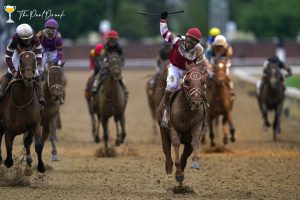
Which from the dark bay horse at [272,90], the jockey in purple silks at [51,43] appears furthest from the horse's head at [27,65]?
the dark bay horse at [272,90]

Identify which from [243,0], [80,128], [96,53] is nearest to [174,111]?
[96,53]

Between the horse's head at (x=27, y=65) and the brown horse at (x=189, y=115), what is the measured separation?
6.47 ft

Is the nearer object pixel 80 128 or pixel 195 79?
pixel 195 79

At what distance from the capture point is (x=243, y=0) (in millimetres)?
97250

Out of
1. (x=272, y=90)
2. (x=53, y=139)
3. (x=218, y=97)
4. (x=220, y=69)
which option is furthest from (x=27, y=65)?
(x=272, y=90)

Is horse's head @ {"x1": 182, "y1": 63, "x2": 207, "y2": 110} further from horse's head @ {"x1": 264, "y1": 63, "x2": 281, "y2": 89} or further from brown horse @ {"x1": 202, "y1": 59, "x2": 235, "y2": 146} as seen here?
horse's head @ {"x1": 264, "y1": 63, "x2": 281, "y2": 89}

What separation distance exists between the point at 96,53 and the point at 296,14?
171 feet

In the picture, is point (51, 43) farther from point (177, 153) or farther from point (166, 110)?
point (177, 153)

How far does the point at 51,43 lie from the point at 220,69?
4198mm

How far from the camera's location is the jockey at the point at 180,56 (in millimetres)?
12766

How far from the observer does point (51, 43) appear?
16859 mm

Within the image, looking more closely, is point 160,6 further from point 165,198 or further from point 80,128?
point 165,198

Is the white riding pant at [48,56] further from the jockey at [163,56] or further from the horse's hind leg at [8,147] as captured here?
the jockey at [163,56]

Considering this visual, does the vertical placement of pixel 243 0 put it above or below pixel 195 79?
above
